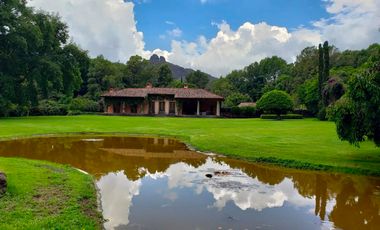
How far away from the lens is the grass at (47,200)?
24.9ft

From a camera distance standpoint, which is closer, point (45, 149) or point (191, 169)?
point (191, 169)

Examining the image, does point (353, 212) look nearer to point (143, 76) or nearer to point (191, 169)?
point (191, 169)

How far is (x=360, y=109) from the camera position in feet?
47.8

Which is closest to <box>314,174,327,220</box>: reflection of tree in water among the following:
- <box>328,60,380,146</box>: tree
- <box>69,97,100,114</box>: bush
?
<box>328,60,380,146</box>: tree

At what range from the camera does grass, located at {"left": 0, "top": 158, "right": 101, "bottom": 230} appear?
7601 millimetres

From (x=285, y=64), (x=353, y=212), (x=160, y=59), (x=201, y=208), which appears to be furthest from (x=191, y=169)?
(x=160, y=59)

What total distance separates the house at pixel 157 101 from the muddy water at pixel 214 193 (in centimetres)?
3962

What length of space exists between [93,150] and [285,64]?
102068 mm

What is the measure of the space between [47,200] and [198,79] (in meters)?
97.9

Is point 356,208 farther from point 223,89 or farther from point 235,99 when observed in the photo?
point 223,89

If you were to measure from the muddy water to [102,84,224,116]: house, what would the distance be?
3962 centimetres

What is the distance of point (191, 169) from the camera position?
16031 millimetres

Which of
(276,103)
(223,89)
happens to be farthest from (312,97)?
(223,89)

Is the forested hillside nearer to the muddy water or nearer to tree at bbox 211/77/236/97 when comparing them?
the muddy water
